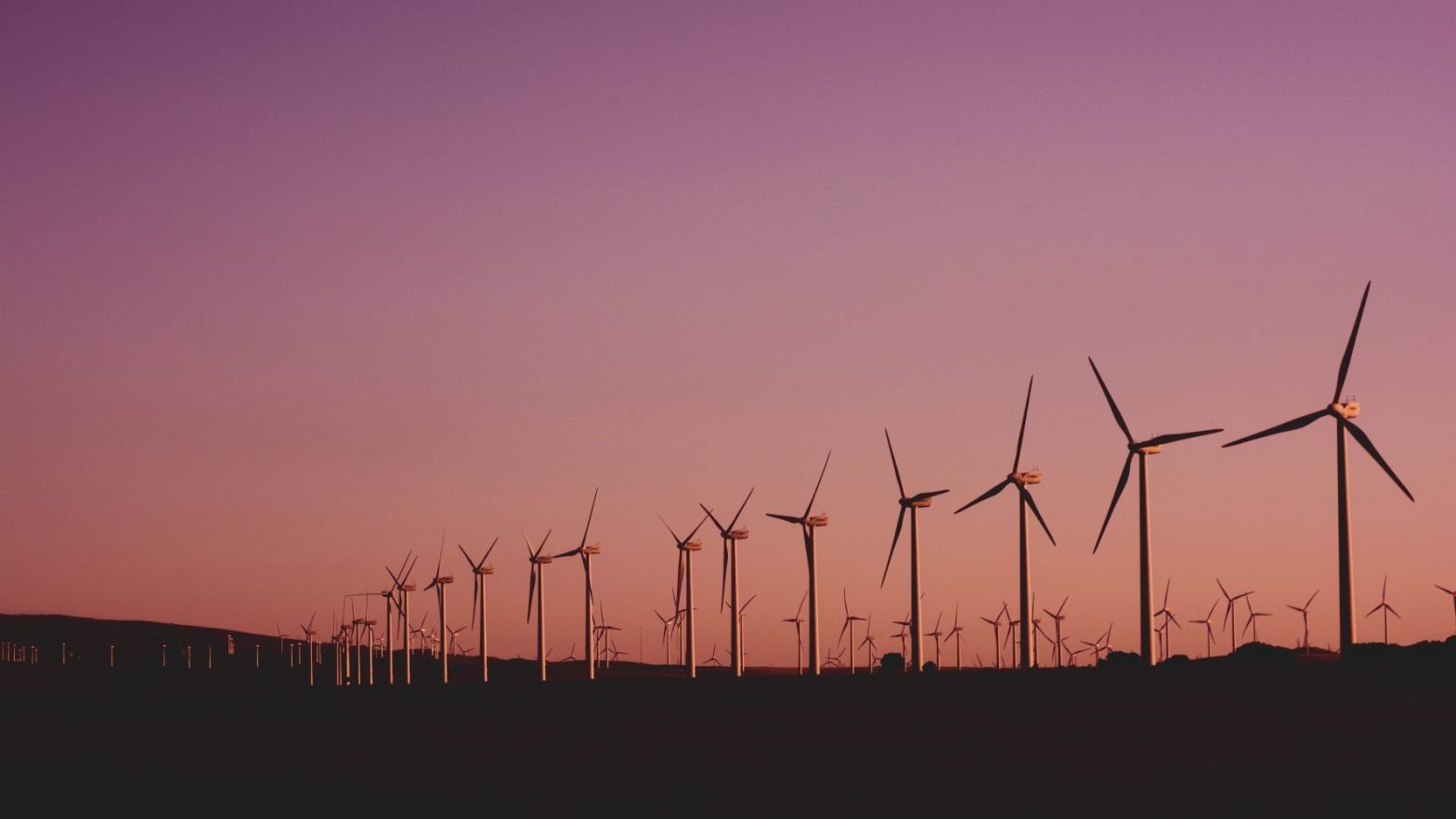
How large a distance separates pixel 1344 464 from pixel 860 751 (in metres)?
32.3

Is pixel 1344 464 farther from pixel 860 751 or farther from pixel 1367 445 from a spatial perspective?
pixel 860 751

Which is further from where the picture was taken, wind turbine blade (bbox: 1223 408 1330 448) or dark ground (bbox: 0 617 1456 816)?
wind turbine blade (bbox: 1223 408 1330 448)

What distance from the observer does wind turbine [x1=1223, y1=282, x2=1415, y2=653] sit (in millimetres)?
79500

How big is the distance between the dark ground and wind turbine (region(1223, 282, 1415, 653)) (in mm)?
3070

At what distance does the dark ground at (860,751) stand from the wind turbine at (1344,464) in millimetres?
3070

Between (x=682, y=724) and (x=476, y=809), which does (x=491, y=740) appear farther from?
(x=476, y=809)

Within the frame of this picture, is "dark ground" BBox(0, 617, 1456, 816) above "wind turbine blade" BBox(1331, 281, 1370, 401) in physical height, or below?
below

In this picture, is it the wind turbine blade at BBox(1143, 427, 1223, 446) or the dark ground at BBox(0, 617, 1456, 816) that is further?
the wind turbine blade at BBox(1143, 427, 1223, 446)

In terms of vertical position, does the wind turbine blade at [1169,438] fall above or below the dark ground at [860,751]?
above

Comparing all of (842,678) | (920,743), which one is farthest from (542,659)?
(920,743)

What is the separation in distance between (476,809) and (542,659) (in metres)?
120

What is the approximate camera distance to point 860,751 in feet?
206

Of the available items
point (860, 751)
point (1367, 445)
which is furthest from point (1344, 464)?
point (860, 751)

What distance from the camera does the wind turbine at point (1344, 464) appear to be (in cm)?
7950
